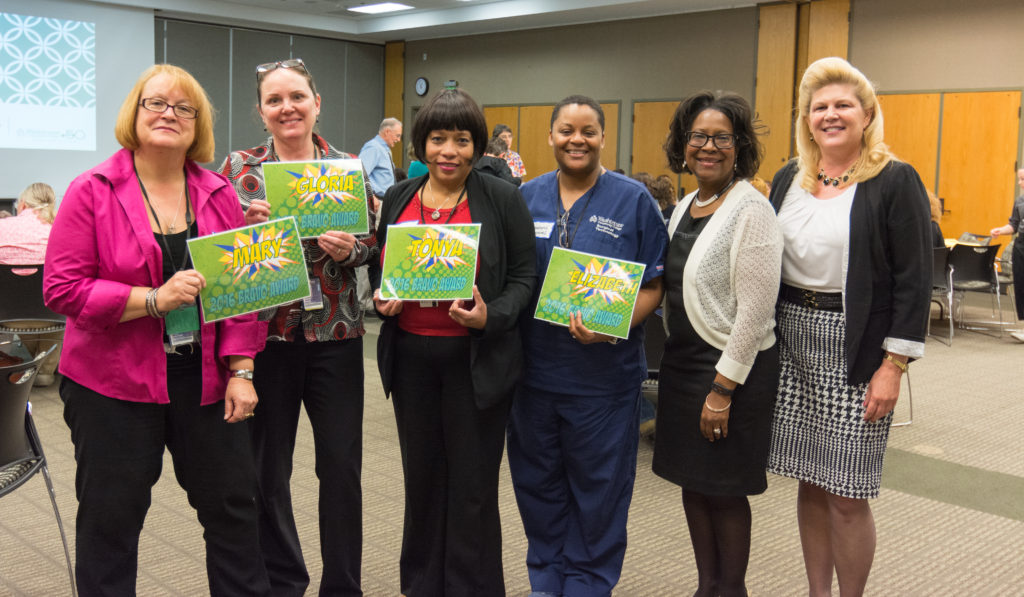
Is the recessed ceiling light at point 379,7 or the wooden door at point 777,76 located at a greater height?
the recessed ceiling light at point 379,7

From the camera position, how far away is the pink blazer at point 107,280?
1792mm

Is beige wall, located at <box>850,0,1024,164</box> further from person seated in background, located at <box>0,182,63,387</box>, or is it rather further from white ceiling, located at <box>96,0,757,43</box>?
person seated in background, located at <box>0,182,63,387</box>

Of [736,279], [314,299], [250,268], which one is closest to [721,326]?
[736,279]

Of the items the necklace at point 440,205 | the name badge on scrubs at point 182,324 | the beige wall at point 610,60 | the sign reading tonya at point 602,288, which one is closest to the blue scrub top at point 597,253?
the sign reading tonya at point 602,288

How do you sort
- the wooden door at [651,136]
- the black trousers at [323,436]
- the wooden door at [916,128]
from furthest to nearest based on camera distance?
the wooden door at [651,136]
the wooden door at [916,128]
the black trousers at [323,436]

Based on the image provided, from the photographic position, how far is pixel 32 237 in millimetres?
4977

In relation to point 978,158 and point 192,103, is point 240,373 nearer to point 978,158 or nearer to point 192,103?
point 192,103

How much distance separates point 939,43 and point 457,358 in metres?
9.44

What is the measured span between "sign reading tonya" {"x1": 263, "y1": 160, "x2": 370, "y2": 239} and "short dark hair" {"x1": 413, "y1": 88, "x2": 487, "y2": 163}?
0.65 feet

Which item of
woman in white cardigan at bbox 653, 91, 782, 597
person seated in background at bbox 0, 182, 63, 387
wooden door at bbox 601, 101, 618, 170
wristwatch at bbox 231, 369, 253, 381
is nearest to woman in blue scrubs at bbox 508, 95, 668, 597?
woman in white cardigan at bbox 653, 91, 782, 597

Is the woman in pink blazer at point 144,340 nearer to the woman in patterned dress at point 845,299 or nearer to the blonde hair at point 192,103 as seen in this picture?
the blonde hair at point 192,103

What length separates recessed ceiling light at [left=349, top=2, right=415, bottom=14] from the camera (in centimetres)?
1269

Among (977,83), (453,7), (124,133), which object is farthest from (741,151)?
(453,7)

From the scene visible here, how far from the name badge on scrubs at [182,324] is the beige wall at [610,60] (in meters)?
10.0
